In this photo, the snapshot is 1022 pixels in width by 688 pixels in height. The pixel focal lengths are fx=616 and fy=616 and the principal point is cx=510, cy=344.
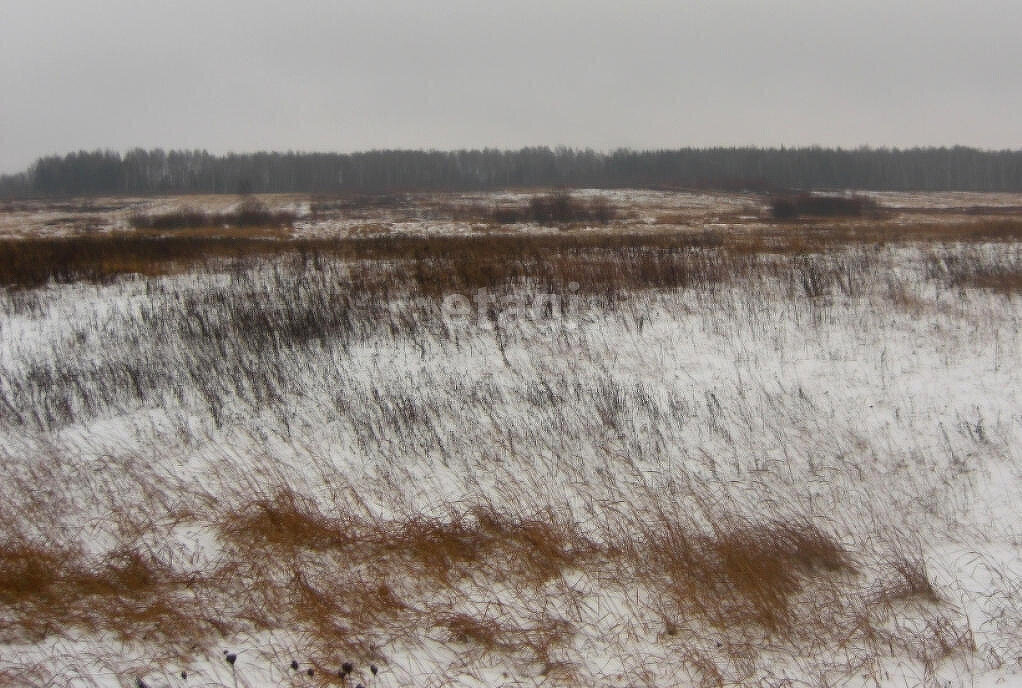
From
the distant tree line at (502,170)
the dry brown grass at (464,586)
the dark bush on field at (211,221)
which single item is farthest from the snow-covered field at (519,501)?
the distant tree line at (502,170)

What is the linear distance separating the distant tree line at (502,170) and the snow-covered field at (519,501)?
69.0 metres

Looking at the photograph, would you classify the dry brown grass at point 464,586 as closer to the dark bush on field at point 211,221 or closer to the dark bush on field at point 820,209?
the dark bush on field at point 211,221

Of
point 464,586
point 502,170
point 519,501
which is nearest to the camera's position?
point 464,586

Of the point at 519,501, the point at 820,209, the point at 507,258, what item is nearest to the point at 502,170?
the point at 820,209

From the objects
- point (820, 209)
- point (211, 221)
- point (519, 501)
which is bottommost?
point (519, 501)

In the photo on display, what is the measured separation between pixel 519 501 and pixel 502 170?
92031 millimetres

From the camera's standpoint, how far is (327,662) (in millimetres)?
3107

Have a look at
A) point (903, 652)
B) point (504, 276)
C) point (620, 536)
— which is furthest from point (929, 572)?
point (504, 276)

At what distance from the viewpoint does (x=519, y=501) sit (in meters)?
4.61

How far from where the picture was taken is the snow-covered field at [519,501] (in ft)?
10.5

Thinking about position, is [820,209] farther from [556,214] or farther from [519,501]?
[519,501]

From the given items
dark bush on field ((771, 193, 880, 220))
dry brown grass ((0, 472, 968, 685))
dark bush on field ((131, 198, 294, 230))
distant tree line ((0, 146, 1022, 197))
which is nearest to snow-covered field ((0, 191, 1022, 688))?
dry brown grass ((0, 472, 968, 685))

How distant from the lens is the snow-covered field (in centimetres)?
320

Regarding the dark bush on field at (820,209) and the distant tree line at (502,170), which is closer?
the dark bush on field at (820,209)
